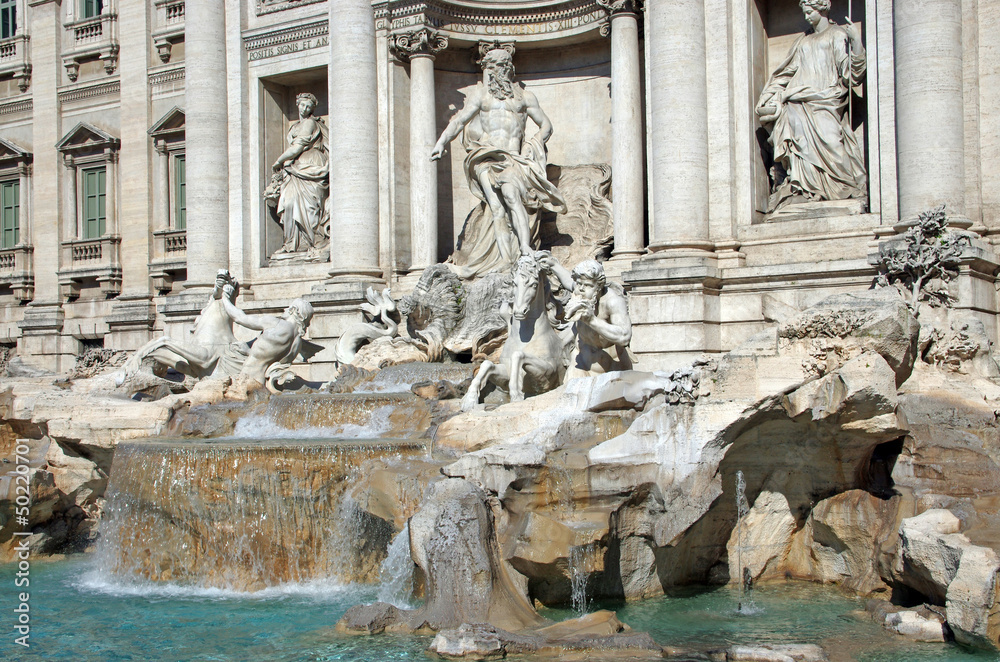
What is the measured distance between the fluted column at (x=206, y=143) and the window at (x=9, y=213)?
20.7 ft

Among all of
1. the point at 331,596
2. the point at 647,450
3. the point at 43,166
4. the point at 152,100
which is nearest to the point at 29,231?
the point at 43,166

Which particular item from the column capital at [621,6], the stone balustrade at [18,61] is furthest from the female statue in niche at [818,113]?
the stone balustrade at [18,61]

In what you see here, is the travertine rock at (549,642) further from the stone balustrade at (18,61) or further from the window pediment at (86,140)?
the stone balustrade at (18,61)

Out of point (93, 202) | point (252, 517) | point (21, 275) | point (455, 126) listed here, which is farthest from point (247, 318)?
point (21, 275)

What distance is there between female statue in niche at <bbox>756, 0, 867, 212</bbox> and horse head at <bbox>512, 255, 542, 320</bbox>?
432 centimetres

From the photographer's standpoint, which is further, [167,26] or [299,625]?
[167,26]

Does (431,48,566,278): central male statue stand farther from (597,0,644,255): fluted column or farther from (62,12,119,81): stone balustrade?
(62,12,119,81): stone balustrade

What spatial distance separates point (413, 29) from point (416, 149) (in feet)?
6.10

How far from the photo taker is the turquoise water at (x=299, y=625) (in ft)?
26.0

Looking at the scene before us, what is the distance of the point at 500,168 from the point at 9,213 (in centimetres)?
1244

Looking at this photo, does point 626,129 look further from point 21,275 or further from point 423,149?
point 21,275

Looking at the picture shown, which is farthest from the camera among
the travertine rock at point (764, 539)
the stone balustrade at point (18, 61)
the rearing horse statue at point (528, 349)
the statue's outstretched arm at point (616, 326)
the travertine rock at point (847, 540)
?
the stone balustrade at point (18, 61)

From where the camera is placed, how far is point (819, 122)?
13945 millimetres

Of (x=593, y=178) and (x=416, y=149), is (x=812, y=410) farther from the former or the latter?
(x=416, y=149)
